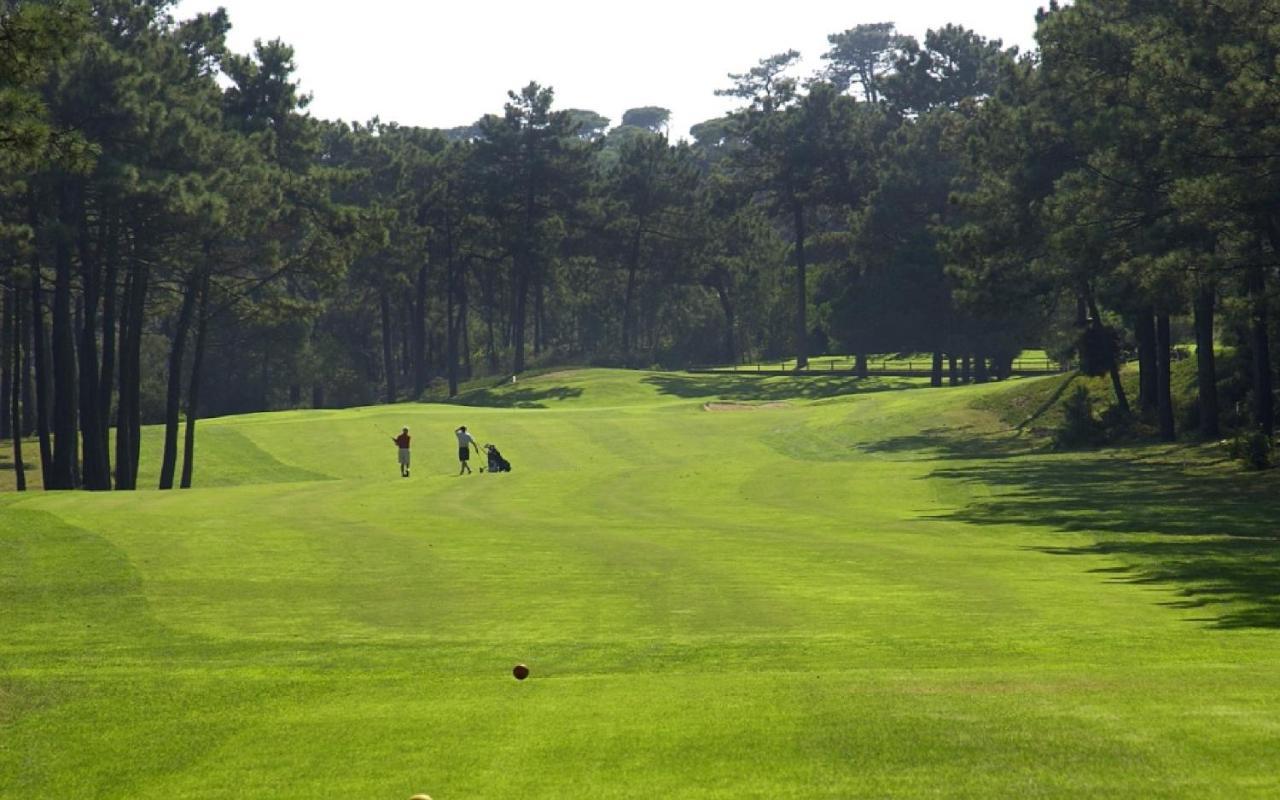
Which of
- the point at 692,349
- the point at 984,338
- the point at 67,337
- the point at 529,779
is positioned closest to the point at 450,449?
the point at 67,337

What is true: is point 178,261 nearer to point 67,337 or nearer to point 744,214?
point 67,337

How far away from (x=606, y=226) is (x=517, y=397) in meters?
23.4

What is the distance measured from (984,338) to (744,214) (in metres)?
32.4

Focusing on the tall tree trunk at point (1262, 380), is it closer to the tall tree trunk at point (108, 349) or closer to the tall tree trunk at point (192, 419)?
the tall tree trunk at point (108, 349)

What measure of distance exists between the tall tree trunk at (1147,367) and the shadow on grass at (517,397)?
163 feet

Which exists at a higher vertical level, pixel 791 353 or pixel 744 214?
pixel 744 214

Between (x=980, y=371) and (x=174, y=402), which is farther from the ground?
(x=174, y=402)

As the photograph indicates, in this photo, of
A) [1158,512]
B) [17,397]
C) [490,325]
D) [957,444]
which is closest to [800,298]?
[490,325]

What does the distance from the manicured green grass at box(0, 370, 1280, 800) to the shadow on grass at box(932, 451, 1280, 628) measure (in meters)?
0.17

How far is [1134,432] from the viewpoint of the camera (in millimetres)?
66062

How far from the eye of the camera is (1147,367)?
6856 cm

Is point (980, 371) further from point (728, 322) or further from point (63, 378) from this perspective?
point (63, 378)

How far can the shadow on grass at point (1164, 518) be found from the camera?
2622cm

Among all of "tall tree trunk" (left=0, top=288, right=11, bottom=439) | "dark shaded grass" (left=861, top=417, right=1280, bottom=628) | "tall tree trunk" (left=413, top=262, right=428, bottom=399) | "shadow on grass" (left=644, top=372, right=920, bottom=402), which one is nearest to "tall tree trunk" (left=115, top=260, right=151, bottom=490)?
"tall tree trunk" (left=0, top=288, right=11, bottom=439)
